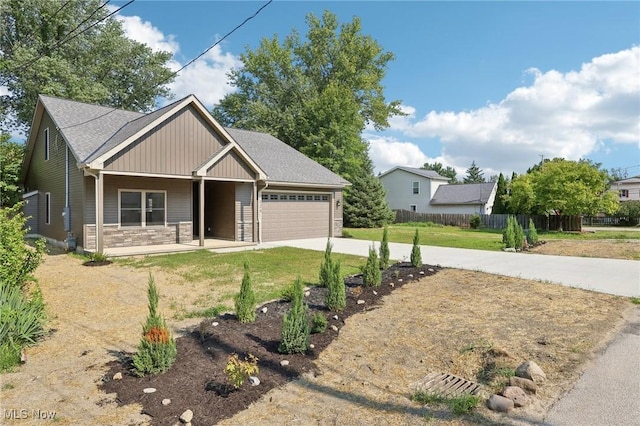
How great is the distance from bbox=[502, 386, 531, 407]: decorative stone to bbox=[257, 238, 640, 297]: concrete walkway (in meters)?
5.48

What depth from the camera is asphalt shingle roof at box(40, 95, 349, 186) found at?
1290 cm

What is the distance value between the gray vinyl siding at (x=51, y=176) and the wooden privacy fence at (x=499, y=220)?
26924mm

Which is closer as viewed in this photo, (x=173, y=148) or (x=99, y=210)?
(x=99, y=210)

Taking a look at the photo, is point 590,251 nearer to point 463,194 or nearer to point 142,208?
point 142,208

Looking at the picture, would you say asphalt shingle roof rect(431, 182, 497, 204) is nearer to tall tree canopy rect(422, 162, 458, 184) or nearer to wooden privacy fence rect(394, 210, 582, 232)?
wooden privacy fence rect(394, 210, 582, 232)

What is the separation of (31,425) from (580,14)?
1191 centimetres

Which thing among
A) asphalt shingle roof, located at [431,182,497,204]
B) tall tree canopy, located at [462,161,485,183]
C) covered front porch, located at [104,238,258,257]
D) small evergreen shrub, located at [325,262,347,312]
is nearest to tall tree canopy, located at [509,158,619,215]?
asphalt shingle roof, located at [431,182,497,204]

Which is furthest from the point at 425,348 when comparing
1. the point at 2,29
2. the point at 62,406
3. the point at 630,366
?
the point at 2,29

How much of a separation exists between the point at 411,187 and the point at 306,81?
1580 centimetres

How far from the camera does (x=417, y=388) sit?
3697 mm

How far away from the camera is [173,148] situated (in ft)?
44.4

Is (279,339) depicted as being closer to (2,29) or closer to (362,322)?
(362,322)

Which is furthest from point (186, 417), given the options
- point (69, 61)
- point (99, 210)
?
point (69, 61)

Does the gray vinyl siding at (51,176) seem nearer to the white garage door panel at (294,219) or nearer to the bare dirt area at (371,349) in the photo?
the white garage door panel at (294,219)
